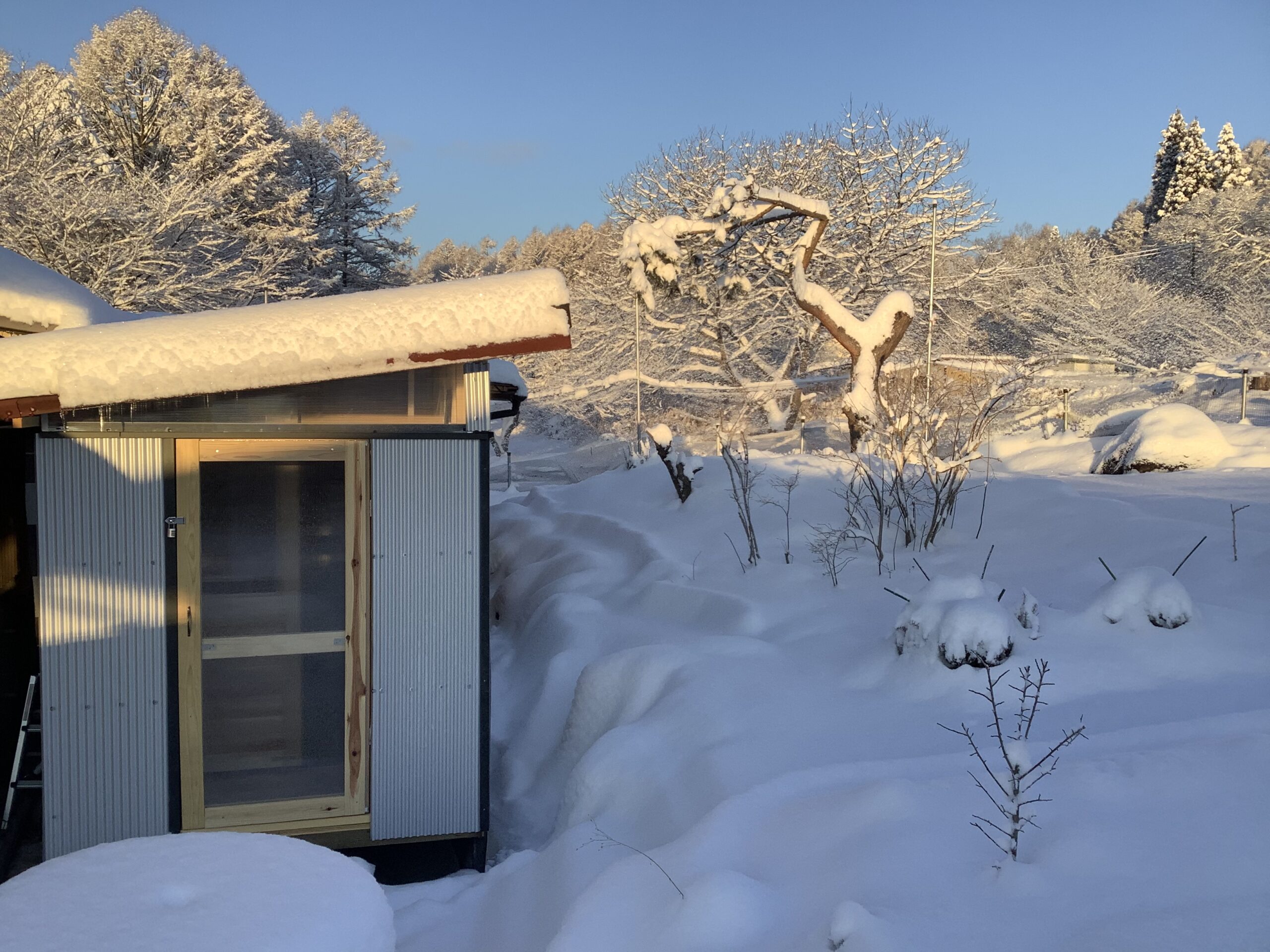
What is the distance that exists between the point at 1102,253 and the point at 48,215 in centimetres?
2721

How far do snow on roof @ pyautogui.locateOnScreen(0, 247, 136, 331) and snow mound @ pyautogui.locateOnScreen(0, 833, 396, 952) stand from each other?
11.9ft

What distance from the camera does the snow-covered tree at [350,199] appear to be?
1155 inches

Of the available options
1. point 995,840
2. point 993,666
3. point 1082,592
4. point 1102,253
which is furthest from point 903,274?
point 995,840

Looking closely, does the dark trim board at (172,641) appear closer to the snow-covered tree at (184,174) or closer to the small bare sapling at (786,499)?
the small bare sapling at (786,499)

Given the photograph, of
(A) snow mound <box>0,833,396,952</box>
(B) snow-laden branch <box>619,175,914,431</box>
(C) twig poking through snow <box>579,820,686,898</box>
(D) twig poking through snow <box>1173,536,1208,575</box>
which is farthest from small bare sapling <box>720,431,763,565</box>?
(A) snow mound <box>0,833,396,952</box>

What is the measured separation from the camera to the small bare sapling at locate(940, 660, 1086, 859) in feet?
8.51

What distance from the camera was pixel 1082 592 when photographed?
201 inches

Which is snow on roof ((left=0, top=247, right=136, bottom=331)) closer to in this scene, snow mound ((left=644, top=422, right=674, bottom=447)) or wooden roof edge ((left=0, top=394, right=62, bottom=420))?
wooden roof edge ((left=0, top=394, right=62, bottom=420))

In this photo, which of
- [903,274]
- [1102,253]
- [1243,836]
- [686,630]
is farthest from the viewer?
[1102,253]

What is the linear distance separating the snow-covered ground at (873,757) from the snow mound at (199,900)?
96 cm

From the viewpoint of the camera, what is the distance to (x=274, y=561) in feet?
13.9

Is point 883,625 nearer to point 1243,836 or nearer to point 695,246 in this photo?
point 1243,836

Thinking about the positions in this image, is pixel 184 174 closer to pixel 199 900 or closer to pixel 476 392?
pixel 476 392

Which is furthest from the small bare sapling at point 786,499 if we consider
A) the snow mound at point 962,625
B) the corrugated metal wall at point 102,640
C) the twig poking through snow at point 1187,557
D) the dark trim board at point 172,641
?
the corrugated metal wall at point 102,640
